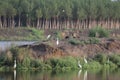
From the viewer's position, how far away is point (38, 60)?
42406 millimetres

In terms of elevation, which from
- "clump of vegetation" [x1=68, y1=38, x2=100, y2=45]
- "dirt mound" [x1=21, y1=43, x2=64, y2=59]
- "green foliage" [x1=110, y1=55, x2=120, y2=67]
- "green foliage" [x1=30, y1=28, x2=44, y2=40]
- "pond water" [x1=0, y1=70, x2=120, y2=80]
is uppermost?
"green foliage" [x1=30, y1=28, x2=44, y2=40]

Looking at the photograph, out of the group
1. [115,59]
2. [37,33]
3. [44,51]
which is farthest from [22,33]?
[44,51]

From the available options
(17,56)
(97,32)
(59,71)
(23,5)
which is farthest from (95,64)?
(23,5)

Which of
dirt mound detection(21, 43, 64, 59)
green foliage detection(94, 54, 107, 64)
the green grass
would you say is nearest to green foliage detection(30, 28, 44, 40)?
the green grass

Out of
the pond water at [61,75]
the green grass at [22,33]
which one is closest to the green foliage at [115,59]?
the pond water at [61,75]

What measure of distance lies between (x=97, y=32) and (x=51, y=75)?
23.0 metres

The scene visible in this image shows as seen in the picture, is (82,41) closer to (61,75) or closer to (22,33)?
(61,75)

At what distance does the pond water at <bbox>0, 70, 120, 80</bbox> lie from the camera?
124 feet

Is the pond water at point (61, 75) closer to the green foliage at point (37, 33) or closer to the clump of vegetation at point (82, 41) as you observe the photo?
the clump of vegetation at point (82, 41)

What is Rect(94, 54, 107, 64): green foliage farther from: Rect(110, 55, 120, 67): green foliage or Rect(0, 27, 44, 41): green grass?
Rect(0, 27, 44, 41): green grass

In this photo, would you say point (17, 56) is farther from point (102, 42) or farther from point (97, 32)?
point (97, 32)

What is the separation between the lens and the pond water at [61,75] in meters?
37.9

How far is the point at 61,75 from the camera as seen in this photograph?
Result: 3994cm

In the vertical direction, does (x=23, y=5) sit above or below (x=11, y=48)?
above
